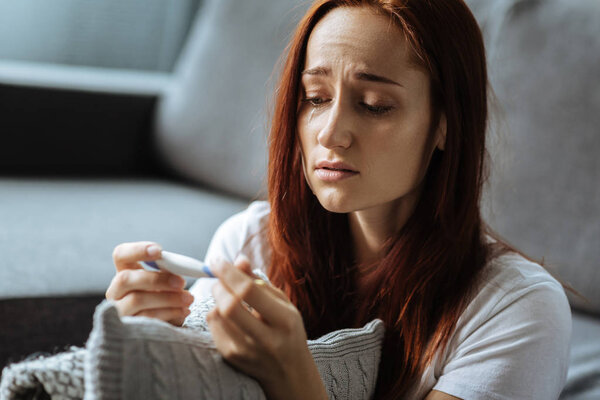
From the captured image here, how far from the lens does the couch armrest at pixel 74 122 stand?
1.78 m

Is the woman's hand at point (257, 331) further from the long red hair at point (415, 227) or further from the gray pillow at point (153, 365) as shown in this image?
the long red hair at point (415, 227)

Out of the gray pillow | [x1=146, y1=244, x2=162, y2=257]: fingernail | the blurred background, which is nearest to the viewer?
the gray pillow

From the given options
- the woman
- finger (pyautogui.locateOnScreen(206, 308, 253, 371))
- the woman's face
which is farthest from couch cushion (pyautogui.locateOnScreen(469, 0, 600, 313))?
finger (pyautogui.locateOnScreen(206, 308, 253, 371))

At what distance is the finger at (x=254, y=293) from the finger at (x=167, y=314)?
0.42 ft

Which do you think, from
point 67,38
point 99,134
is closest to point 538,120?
point 99,134

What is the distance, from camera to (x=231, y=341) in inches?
22.3

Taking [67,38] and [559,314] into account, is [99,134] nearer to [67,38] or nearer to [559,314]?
[67,38]

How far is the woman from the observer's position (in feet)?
2.41

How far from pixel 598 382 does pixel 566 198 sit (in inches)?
12.1

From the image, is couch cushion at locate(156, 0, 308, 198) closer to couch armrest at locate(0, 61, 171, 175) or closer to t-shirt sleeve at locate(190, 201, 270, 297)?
couch armrest at locate(0, 61, 171, 175)

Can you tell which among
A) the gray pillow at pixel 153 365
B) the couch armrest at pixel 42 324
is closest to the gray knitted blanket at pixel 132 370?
the gray pillow at pixel 153 365

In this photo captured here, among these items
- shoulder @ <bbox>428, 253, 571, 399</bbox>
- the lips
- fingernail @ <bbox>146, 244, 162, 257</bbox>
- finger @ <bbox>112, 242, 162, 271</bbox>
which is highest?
the lips

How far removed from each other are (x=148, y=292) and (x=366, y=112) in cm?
33

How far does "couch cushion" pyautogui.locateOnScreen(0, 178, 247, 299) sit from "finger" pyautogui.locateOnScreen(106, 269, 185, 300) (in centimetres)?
42
